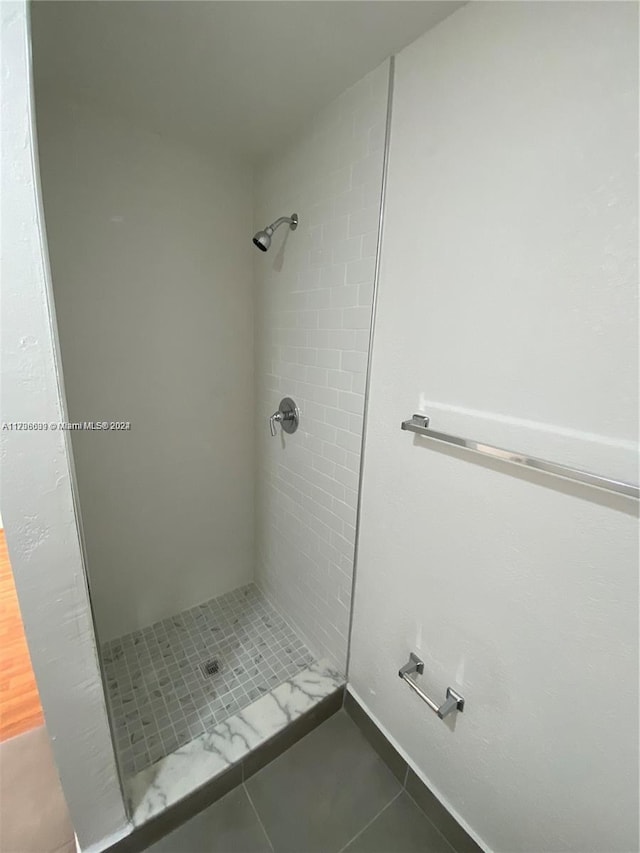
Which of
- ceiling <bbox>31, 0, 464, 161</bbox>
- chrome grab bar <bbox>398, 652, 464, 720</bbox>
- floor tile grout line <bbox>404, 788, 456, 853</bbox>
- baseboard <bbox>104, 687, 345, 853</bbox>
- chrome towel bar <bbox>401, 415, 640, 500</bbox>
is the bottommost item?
floor tile grout line <bbox>404, 788, 456, 853</bbox>

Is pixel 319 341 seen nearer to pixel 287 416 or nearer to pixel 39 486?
pixel 287 416

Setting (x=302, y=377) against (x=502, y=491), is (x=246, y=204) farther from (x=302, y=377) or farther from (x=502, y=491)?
(x=502, y=491)

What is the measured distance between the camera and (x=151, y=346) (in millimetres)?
1490

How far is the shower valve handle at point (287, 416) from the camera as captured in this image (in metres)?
1.51

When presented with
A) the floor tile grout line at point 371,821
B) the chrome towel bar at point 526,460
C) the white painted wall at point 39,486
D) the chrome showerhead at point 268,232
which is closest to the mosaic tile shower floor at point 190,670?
the white painted wall at point 39,486

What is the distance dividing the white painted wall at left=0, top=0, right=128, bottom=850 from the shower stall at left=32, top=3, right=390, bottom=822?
0.46m

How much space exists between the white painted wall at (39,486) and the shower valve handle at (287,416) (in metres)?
0.91

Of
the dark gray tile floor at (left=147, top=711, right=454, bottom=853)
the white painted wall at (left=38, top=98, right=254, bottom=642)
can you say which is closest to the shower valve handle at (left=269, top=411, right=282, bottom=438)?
the white painted wall at (left=38, top=98, right=254, bottom=642)

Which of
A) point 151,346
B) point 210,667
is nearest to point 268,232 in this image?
point 151,346

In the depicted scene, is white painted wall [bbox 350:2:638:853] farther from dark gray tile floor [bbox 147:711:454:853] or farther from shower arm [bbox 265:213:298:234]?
shower arm [bbox 265:213:298:234]

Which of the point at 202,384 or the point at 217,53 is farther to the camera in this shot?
the point at 202,384

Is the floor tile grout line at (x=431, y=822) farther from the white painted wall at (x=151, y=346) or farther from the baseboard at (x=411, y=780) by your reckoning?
the white painted wall at (x=151, y=346)

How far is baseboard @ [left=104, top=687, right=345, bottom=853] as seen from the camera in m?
1.02

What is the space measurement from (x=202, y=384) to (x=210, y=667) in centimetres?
129
